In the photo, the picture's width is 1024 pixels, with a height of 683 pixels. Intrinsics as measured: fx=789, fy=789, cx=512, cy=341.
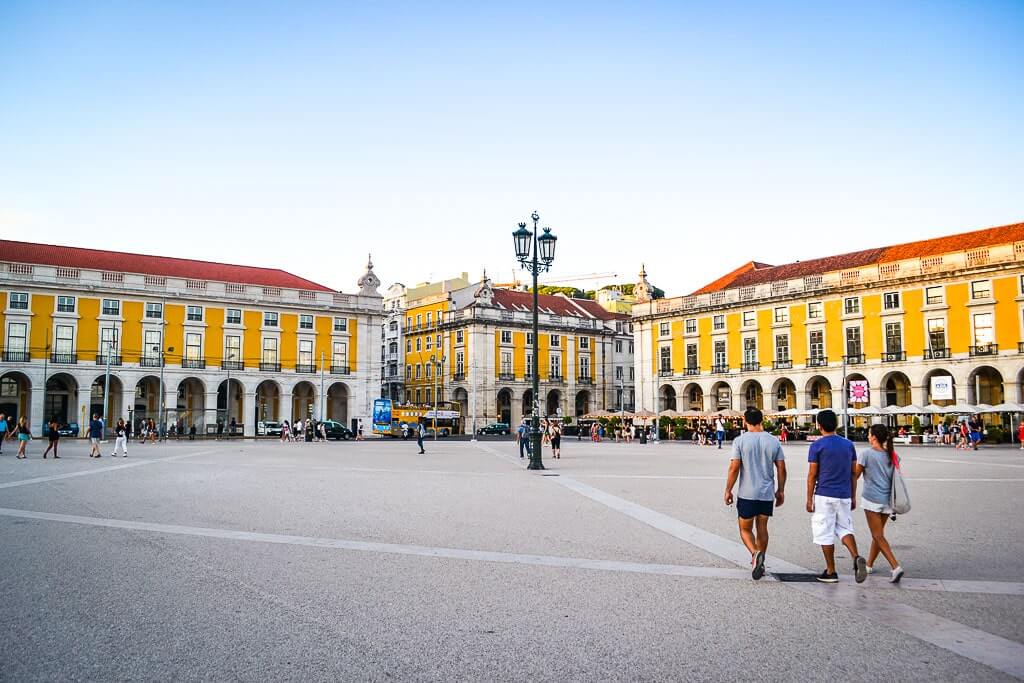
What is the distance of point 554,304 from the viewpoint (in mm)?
85688

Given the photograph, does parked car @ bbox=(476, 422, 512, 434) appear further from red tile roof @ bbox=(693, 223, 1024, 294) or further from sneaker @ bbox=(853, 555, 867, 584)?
sneaker @ bbox=(853, 555, 867, 584)

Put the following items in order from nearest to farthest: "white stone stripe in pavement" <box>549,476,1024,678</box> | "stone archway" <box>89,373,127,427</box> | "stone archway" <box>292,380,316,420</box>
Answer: "white stone stripe in pavement" <box>549,476,1024,678</box> < "stone archway" <box>89,373,127,427</box> < "stone archway" <box>292,380,316,420</box>

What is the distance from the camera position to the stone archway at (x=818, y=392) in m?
58.7

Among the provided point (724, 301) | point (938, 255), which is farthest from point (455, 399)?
point (938, 255)

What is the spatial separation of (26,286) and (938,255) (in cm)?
6057

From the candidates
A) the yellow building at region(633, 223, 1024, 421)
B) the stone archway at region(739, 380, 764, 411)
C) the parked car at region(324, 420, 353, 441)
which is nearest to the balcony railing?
the yellow building at region(633, 223, 1024, 421)

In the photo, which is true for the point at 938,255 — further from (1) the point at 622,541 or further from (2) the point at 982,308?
(1) the point at 622,541

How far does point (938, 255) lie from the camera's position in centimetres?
5162

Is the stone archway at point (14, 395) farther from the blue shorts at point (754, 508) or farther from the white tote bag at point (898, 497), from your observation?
the white tote bag at point (898, 497)

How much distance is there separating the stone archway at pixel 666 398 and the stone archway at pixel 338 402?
88.2ft

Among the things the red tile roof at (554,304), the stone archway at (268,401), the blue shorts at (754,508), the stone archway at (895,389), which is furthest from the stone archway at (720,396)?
the blue shorts at (754,508)

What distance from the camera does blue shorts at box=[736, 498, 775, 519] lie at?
7.58 m

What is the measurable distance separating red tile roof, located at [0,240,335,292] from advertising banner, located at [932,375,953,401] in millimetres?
45514

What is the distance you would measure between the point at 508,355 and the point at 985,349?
41.9 meters
